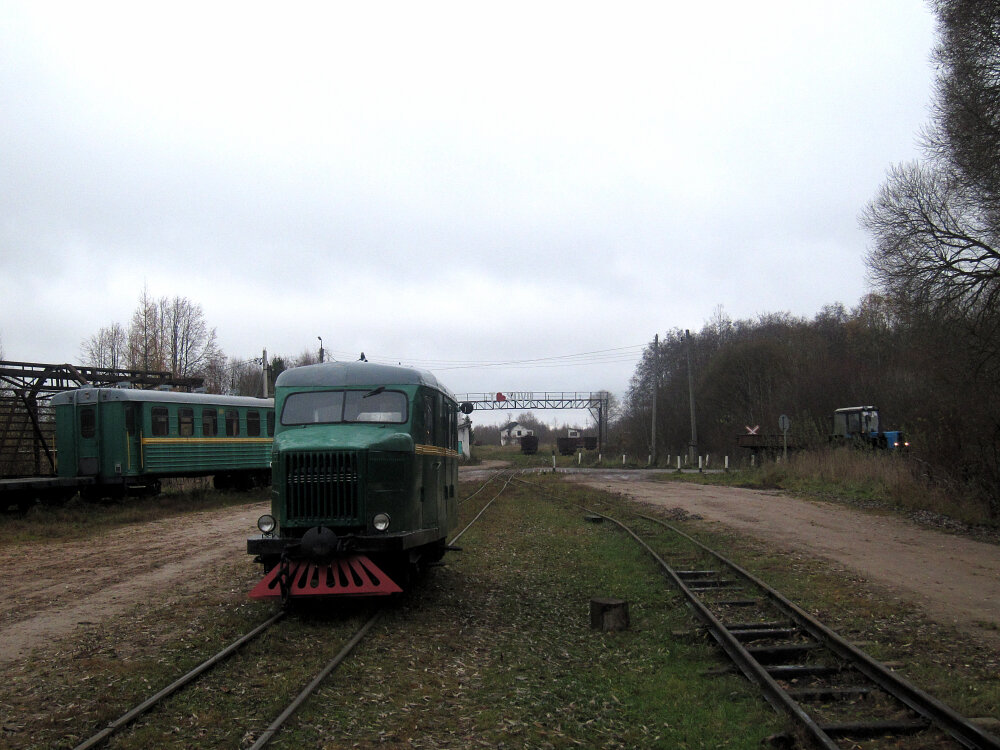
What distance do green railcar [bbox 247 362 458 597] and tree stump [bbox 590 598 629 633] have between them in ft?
6.66

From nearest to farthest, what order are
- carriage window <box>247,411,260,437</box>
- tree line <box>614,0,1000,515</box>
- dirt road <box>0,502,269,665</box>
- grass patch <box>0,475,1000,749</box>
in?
1. grass patch <box>0,475,1000,749</box>
2. dirt road <box>0,502,269,665</box>
3. tree line <box>614,0,1000,515</box>
4. carriage window <box>247,411,260,437</box>

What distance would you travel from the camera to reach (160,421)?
21484 mm

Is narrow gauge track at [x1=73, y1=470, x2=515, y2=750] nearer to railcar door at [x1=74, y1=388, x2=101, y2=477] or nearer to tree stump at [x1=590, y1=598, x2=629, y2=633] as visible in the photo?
tree stump at [x1=590, y1=598, x2=629, y2=633]

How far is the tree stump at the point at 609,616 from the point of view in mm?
8148

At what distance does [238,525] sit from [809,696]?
1434 cm

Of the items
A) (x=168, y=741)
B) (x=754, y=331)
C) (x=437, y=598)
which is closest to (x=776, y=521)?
(x=437, y=598)

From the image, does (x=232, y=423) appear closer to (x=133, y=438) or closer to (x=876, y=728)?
(x=133, y=438)

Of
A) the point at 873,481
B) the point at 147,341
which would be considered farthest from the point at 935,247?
the point at 147,341

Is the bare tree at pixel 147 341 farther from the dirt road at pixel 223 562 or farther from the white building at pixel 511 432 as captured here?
the white building at pixel 511 432

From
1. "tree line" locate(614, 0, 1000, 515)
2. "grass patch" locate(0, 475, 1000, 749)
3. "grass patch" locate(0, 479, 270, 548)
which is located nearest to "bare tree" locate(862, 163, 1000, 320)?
"tree line" locate(614, 0, 1000, 515)

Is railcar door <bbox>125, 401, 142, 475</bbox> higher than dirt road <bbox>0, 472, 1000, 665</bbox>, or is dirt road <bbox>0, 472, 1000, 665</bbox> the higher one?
railcar door <bbox>125, 401, 142, 475</bbox>

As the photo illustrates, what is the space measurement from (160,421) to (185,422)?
3.64 ft

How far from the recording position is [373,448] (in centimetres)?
818

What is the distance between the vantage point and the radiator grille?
26.2 ft
